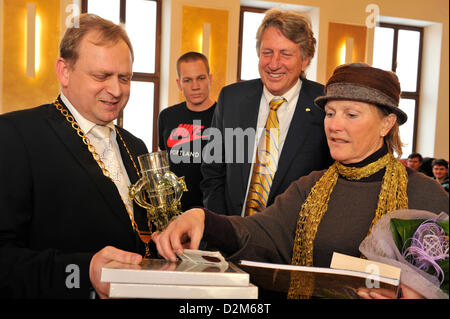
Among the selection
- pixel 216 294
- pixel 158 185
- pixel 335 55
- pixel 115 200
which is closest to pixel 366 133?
pixel 158 185

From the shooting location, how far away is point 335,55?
27.5ft

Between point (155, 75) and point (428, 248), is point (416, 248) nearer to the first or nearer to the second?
point (428, 248)

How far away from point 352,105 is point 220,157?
1.25 metres

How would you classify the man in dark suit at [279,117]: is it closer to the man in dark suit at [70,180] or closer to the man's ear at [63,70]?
the man in dark suit at [70,180]

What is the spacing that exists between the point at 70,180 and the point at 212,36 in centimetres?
665

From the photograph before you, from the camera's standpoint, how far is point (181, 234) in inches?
52.7

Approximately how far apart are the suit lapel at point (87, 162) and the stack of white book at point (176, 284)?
29.1 inches

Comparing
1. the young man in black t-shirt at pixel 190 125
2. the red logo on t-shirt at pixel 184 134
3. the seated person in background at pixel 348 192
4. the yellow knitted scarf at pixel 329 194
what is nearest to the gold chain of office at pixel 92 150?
the seated person in background at pixel 348 192

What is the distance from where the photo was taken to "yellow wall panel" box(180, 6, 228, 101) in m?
7.62

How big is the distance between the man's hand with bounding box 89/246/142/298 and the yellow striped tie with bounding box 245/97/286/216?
148 centimetres

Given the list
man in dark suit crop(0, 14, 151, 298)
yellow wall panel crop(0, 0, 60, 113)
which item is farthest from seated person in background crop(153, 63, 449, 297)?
yellow wall panel crop(0, 0, 60, 113)

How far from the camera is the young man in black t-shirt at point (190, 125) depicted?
389cm

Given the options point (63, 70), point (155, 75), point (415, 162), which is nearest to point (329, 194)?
point (63, 70)
